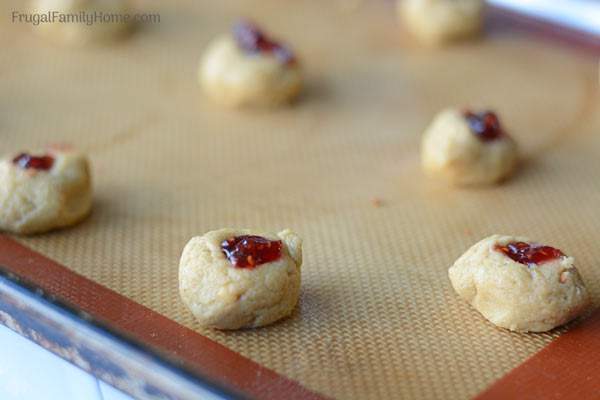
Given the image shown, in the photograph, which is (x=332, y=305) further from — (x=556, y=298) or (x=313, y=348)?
(x=556, y=298)

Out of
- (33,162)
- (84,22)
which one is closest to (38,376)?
(33,162)

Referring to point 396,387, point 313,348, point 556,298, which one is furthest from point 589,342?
point 313,348

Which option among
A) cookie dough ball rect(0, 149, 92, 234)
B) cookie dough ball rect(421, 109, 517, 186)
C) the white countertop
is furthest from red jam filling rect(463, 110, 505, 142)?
the white countertop

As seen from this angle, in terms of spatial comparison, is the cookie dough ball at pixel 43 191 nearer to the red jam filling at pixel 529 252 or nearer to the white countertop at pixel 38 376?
the white countertop at pixel 38 376

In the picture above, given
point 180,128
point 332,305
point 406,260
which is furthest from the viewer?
point 180,128

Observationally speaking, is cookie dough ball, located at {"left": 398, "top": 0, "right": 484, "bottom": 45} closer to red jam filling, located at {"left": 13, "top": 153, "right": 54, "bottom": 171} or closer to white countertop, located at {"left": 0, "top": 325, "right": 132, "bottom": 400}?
red jam filling, located at {"left": 13, "top": 153, "right": 54, "bottom": 171}

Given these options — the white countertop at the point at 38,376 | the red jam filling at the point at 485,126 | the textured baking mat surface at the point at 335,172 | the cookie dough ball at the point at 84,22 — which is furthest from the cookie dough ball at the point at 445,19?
the white countertop at the point at 38,376
